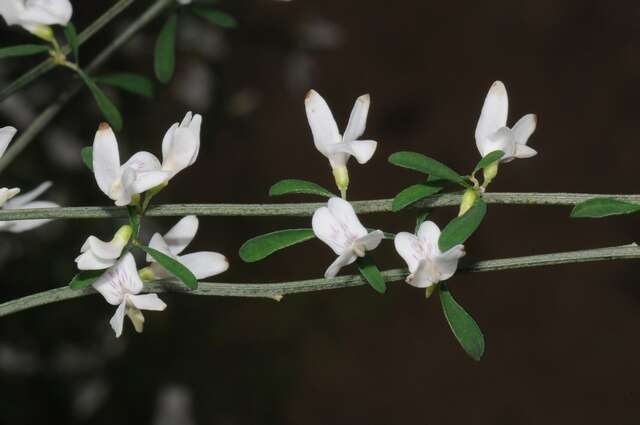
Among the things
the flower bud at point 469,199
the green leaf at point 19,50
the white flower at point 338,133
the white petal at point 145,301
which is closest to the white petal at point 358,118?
the white flower at point 338,133

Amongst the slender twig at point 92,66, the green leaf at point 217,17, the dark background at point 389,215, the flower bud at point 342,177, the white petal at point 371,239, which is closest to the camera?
the white petal at point 371,239

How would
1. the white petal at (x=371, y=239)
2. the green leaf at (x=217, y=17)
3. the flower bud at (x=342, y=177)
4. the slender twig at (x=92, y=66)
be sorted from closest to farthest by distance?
the white petal at (x=371, y=239)
the flower bud at (x=342, y=177)
the slender twig at (x=92, y=66)
the green leaf at (x=217, y=17)

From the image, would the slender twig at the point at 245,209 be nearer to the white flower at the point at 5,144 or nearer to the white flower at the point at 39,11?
the white flower at the point at 5,144

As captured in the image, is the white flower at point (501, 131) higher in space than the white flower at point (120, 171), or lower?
higher

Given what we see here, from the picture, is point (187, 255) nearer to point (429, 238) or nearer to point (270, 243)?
point (270, 243)

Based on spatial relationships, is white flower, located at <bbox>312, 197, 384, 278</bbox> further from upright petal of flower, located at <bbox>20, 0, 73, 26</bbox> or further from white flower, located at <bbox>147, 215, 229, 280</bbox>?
upright petal of flower, located at <bbox>20, 0, 73, 26</bbox>

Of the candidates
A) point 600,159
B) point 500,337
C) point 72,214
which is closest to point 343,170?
point 72,214
